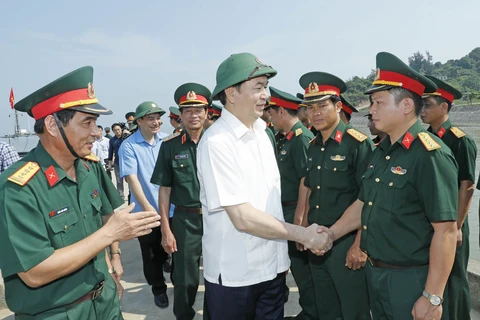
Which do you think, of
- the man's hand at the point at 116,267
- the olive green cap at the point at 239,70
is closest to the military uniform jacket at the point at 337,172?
the olive green cap at the point at 239,70

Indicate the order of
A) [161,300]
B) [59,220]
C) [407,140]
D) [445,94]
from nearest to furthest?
[59,220], [407,140], [445,94], [161,300]

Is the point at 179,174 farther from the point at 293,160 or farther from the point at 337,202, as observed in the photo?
the point at 337,202

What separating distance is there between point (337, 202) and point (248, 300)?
139 centimetres

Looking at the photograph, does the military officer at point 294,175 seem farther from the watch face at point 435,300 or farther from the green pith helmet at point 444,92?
the watch face at point 435,300

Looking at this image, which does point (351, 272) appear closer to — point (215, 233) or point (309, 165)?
point (309, 165)

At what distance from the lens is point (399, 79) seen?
2260 millimetres

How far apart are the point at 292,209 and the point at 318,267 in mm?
906

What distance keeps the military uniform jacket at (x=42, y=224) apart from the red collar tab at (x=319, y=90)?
2239mm

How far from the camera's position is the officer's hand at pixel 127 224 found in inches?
70.1

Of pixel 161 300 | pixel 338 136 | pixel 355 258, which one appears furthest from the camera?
pixel 161 300

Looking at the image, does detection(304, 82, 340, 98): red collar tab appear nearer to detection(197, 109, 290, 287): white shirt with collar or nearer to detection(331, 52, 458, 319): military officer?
detection(331, 52, 458, 319): military officer

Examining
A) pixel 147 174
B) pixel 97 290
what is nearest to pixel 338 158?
pixel 97 290

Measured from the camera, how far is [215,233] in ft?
7.16

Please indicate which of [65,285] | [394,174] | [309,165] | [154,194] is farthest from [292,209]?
[65,285]
